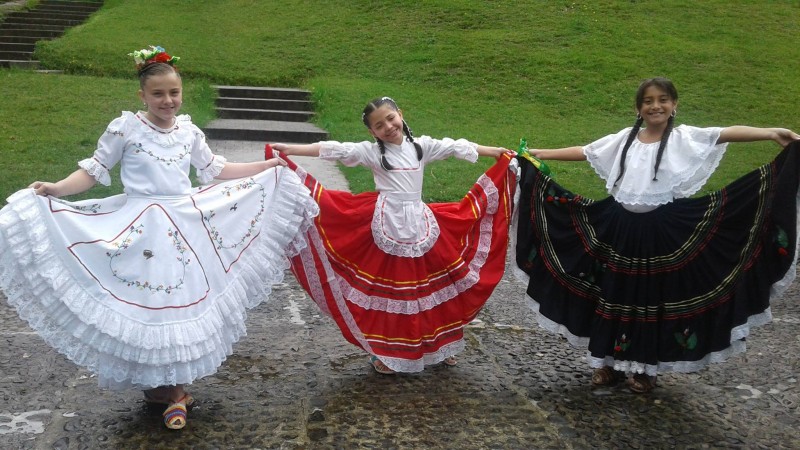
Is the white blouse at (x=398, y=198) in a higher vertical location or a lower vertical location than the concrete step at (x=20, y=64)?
lower

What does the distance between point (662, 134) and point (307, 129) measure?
24.8 feet

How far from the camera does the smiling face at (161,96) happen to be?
3643 millimetres

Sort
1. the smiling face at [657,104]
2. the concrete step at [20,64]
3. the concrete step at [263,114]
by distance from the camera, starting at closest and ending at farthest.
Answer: the smiling face at [657,104]
the concrete step at [263,114]
the concrete step at [20,64]

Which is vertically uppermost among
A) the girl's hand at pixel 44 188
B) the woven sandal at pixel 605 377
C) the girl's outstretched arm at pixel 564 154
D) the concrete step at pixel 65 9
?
the concrete step at pixel 65 9

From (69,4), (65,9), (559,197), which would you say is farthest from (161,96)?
(69,4)

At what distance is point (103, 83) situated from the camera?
41.0 feet

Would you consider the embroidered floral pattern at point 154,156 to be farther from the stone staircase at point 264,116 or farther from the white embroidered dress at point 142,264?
the stone staircase at point 264,116

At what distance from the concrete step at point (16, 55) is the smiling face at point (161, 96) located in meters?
12.7

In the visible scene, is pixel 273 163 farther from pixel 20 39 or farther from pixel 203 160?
pixel 20 39

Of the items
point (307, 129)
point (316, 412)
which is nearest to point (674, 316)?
point (316, 412)

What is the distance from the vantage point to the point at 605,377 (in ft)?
13.9

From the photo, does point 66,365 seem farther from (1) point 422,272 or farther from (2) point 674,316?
(2) point 674,316

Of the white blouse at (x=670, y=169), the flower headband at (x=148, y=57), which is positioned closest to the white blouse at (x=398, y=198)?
the flower headband at (x=148, y=57)

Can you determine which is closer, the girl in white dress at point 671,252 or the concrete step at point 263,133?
the girl in white dress at point 671,252
